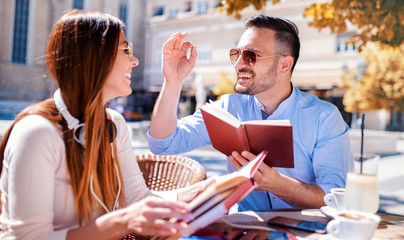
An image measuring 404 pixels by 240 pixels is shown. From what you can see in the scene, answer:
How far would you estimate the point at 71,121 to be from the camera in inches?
48.6

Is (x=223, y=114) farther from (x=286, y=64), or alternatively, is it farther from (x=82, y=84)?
(x=286, y=64)

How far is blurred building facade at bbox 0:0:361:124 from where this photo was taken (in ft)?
75.1

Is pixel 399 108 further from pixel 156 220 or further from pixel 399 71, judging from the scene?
pixel 156 220

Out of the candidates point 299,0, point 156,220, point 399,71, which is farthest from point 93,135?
point 299,0

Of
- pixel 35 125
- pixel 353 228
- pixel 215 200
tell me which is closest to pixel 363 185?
pixel 353 228

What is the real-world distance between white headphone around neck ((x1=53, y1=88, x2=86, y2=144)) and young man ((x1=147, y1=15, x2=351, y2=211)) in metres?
0.83

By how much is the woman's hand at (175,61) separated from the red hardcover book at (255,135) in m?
0.61

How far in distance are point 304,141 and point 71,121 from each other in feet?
4.13

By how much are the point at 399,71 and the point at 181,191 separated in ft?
68.4

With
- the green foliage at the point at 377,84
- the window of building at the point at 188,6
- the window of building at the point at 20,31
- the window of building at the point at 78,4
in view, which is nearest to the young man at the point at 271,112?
the green foliage at the point at 377,84

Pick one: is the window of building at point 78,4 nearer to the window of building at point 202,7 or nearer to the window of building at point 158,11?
the window of building at point 158,11

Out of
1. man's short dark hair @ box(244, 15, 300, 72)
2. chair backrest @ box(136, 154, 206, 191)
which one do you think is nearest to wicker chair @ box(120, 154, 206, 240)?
chair backrest @ box(136, 154, 206, 191)

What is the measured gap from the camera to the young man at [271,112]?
6.24 feet

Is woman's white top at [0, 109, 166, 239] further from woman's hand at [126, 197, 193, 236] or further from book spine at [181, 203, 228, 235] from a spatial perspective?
book spine at [181, 203, 228, 235]
